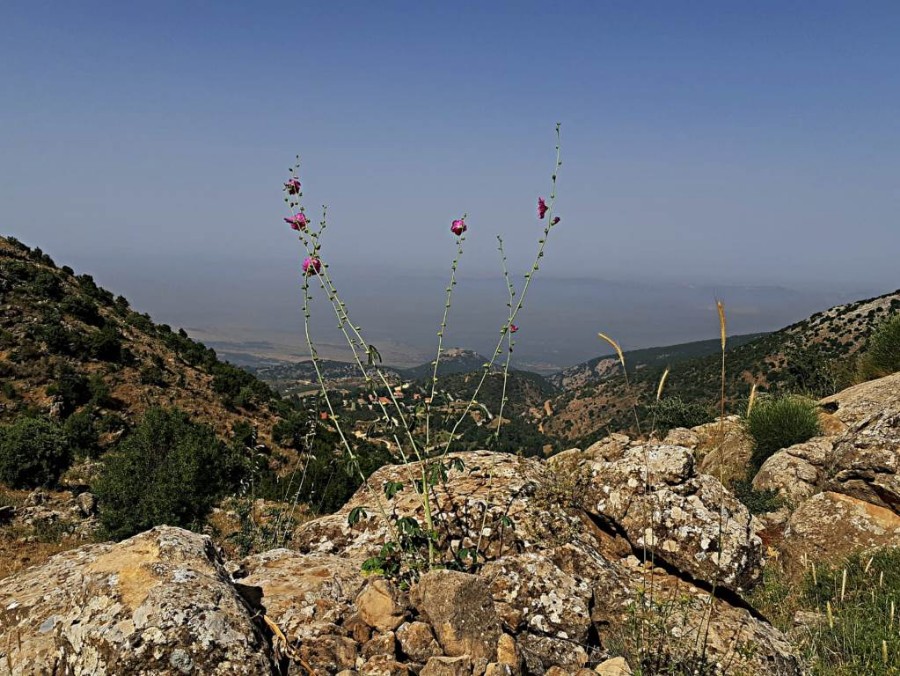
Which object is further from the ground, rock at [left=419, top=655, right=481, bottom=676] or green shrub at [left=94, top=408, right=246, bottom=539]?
rock at [left=419, top=655, right=481, bottom=676]

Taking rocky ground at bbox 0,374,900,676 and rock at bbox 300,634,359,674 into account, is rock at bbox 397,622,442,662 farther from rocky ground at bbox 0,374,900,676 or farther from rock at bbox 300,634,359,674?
rock at bbox 300,634,359,674

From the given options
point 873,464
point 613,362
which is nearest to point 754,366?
point 873,464

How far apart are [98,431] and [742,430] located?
2068cm

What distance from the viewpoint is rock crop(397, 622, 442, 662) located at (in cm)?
305

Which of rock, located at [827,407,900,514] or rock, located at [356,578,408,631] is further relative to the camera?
rock, located at [827,407,900,514]

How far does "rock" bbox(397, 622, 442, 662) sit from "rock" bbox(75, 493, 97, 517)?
12.9m

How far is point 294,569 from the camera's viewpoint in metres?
4.16

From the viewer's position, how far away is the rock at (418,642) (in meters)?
3.05

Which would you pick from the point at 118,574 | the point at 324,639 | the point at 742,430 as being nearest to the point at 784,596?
the point at 324,639

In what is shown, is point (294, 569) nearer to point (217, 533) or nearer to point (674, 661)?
point (674, 661)

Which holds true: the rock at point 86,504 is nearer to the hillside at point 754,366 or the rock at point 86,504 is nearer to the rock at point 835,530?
the rock at point 835,530

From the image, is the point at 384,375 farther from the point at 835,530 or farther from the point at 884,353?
the point at 884,353

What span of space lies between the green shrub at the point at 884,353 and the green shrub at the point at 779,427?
4130 millimetres

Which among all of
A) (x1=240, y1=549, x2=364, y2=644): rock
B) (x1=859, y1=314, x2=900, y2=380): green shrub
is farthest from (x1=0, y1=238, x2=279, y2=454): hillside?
(x1=859, y1=314, x2=900, y2=380): green shrub
